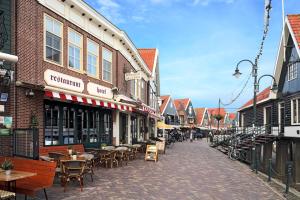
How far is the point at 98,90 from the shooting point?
18000 millimetres

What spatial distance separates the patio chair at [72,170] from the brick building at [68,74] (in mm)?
2061

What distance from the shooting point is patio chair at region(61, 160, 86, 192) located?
421 inches

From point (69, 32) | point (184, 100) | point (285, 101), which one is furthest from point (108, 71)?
point (184, 100)

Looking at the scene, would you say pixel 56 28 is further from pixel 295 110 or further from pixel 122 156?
pixel 295 110

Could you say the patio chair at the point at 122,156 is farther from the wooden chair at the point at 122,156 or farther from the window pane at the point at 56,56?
the window pane at the point at 56,56

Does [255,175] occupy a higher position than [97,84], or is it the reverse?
[97,84]

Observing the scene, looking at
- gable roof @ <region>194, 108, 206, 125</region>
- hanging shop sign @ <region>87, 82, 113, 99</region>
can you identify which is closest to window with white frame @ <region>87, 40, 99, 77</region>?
hanging shop sign @ <region>87, 82, 113, 99</region>

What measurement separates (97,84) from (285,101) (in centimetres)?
1495

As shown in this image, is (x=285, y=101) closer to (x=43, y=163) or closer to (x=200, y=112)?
(x=43, y=163)

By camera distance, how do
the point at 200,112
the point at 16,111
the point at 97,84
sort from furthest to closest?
the point at 200,112 < the point at 97,84 < the point at 16,111

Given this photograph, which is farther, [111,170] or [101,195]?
[111,170]

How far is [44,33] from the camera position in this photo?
13.2 m

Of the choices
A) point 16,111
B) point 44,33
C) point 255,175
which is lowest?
point 255,175

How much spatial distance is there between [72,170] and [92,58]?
26.2 ft
